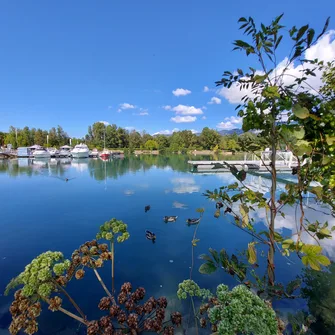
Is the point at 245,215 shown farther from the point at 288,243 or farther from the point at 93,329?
the point at 93,329

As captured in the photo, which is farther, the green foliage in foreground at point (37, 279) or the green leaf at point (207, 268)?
the green foliage in foreground at point (37, 279)

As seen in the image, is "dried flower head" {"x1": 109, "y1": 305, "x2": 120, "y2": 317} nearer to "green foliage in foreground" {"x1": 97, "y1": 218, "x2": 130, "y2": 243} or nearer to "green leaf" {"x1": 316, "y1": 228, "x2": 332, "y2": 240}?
"green foliage in foreground" {"x1": 97, "y1": 218, "x2": 130, "y2": 243}

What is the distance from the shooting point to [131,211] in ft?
23.9

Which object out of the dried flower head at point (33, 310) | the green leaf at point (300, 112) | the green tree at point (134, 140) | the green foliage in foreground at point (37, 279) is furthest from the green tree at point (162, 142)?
the green leaf at point (300, 112)

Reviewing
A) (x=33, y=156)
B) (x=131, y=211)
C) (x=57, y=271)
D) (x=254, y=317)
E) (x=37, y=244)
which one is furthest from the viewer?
(x=33, y=156)

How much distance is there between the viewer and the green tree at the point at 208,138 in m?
55.8

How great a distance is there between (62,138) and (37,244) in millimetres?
52783

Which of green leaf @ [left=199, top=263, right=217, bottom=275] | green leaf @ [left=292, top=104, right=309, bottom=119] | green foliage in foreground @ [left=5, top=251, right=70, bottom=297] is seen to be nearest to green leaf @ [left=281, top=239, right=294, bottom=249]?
green leaf @ [left=199, top=263, right=217, bottom=275]

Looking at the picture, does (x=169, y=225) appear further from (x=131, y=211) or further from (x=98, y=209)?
(x=98, y=209)

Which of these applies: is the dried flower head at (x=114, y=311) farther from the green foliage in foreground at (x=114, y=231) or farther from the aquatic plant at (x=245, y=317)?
the aquatic plant at (x=245, y=317)

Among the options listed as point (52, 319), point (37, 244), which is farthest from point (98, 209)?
point (52, 319)

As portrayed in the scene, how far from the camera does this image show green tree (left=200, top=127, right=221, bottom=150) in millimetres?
55781

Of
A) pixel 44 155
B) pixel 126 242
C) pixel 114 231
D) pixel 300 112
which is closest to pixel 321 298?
pixel 114 231

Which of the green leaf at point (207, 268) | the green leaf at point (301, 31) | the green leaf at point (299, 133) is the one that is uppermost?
the green leaf at point (301, 31)
